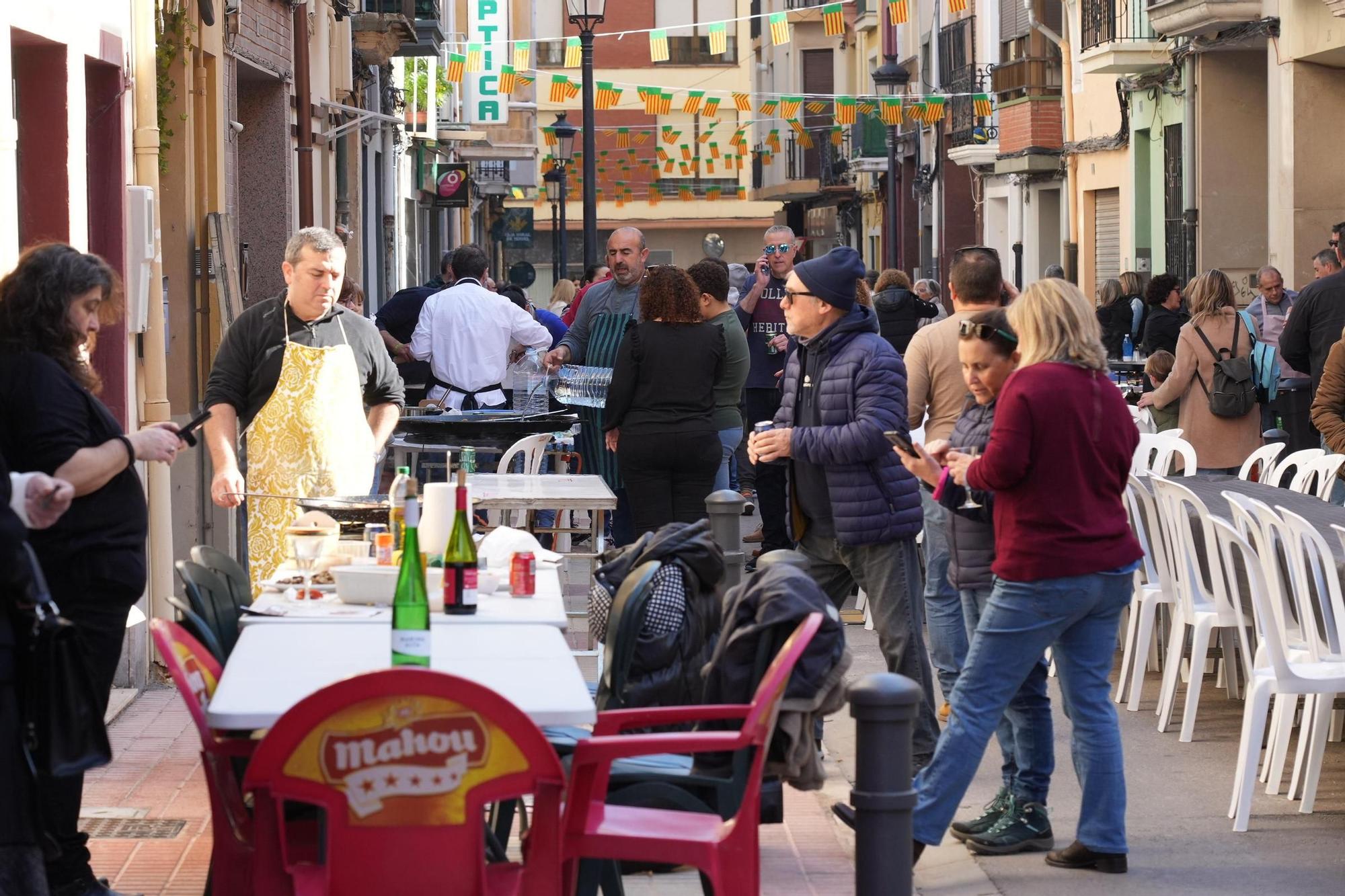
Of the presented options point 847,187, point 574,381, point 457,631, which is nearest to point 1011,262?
point 847,187

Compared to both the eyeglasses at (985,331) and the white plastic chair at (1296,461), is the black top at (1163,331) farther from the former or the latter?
the eyeglasses at (985,331)

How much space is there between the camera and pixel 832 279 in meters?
7.05

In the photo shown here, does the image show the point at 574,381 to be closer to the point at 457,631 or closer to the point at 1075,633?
the point at 1075,633

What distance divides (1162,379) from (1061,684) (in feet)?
26.0

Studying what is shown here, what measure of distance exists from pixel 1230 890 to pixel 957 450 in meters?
1.57

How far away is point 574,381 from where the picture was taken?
38.1 ft

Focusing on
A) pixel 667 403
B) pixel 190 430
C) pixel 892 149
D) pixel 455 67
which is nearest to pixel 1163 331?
pixel 667 403

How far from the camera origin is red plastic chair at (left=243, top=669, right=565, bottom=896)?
3582 millimetres

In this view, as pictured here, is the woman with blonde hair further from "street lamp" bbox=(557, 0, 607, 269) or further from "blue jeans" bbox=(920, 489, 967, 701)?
"street lamp" bbox=(557, 0, 607, 269)

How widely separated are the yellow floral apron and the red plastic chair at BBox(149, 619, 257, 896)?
2.87 meters

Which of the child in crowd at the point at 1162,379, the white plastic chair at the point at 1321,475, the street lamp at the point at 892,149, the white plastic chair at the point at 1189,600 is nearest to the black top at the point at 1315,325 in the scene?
the child in crowd at the point at 1162,379

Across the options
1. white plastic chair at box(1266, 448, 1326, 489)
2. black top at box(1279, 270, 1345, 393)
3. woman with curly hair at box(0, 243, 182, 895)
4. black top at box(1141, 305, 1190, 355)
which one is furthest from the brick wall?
woman with curly hair at box(0, 243, 182, 895)

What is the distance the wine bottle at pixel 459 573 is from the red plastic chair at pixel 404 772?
1259 millimetres

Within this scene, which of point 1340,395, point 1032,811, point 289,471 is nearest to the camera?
point 1032,811
